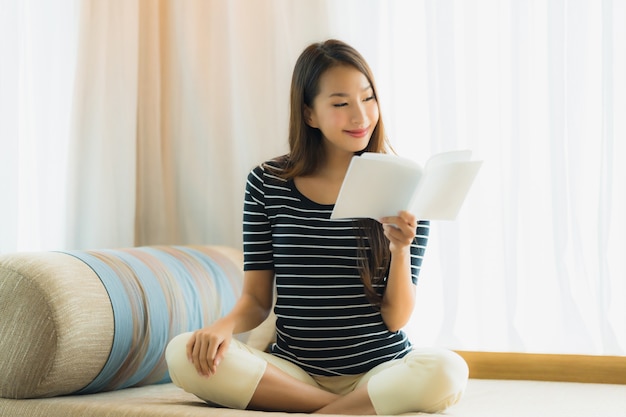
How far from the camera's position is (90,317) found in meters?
1.37

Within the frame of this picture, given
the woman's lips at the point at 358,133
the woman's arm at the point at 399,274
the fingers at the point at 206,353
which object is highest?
the woman's lips at the point at 358,133

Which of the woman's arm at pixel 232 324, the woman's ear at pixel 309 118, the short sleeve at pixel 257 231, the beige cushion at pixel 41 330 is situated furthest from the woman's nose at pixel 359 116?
the beige cushion at pixel 41 330

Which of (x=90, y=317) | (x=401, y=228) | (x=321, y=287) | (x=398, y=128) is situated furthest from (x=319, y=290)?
(x=398, y=128)

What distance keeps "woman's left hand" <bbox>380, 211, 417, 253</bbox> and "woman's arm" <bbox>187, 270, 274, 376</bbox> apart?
1.08 ft

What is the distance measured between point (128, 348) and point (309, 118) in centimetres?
58

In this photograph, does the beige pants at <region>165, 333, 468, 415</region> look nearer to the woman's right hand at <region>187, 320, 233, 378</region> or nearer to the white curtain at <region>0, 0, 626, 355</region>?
the woman's right hand at <region>187, 320, 233, 378</region>

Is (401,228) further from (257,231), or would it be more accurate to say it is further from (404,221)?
(257,231)

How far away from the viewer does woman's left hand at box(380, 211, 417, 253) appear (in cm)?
125

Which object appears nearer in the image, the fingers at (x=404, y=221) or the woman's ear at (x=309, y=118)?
the fingers at (x=404, y=221)

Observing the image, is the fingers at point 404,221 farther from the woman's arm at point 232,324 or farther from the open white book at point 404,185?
the woman's arm at point 232,324

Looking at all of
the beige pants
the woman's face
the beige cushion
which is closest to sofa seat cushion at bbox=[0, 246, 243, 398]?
the beige cushion

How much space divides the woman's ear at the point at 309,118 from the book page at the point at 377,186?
1.23 feet

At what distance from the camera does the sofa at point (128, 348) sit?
130 centimetres

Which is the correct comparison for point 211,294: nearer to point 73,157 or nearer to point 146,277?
point 146,277
